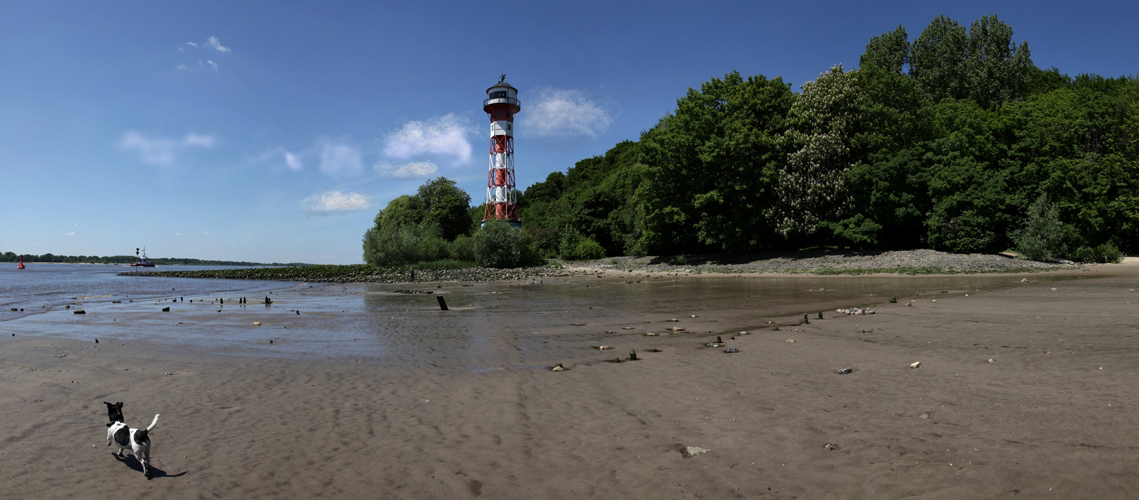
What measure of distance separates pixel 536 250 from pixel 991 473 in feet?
179

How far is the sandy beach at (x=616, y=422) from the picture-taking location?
176 inches

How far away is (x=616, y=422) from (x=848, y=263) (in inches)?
1511

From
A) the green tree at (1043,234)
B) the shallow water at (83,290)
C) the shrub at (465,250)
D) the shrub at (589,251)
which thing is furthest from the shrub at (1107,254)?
the shallow water at (83,290)

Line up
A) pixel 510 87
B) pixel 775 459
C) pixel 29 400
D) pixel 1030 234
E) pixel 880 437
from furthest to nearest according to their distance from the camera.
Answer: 1. pixel 510 87
2. pixel 1030 234
3. pixel 29 400
4. pixel 880 437
5. pixel 775 459

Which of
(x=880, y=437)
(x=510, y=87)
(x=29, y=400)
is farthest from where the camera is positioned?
(x=510, y=87)

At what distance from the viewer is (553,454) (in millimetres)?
5195

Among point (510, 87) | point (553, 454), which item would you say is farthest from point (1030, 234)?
point (510, 87)

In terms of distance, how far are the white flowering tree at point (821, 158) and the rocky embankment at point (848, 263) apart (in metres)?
2.77

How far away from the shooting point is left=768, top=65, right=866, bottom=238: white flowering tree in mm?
41812

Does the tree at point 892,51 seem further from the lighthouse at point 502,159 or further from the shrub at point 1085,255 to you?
the lighthouse at point 502,159

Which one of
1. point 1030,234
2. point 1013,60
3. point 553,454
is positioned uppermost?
point 1013,60

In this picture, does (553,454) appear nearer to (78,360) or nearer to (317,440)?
(317,440)

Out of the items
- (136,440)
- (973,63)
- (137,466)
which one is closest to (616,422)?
(136,440)

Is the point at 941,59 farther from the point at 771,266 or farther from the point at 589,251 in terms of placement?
the point at 589,251
